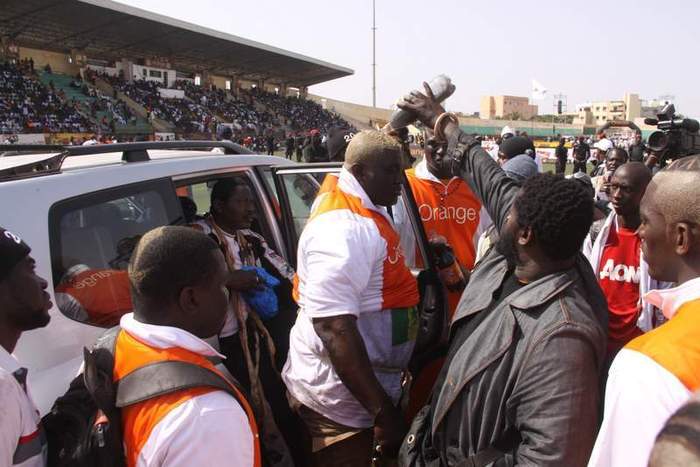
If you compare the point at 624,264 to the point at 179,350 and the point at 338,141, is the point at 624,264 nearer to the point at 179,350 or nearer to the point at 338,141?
the point at 338,141

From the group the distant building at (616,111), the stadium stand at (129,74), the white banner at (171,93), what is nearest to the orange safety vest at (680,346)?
the stadium stand at (129,74)

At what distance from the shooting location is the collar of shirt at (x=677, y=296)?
1254 millimetres

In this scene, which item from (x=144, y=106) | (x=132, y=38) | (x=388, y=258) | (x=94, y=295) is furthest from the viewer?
(x=144, y=106)

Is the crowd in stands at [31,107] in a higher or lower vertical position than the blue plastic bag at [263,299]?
higher

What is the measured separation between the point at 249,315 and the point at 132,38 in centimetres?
4086

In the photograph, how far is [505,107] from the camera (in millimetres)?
105250

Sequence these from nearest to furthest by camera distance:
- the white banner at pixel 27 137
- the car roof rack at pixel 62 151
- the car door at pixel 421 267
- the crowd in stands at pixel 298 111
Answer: the car roof rack at pixel 62 151 → the car door at pixel 421 267 → the white banner at pixel 27 137 → the crowd in stands at pixel 298 111

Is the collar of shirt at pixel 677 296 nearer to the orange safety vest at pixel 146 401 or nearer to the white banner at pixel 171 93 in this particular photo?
the orange safety vest at pixel 146 401

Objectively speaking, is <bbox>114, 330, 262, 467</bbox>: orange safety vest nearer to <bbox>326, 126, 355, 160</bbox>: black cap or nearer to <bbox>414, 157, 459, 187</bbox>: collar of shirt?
<bbox>414, 157, 459, 187</bbox>: collar of shirt

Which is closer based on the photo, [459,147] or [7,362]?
[7,362]

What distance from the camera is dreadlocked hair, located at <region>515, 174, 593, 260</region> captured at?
1.62 metres

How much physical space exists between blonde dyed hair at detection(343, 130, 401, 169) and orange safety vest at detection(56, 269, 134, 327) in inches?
43.7

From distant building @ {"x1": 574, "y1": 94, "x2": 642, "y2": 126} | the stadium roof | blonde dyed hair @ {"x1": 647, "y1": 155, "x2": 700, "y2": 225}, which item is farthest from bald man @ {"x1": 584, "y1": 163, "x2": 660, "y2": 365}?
distant building @ {"x1": 574, "y1": 94, "x2": 642, "y2": 126}

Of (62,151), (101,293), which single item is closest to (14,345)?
(101,293)
